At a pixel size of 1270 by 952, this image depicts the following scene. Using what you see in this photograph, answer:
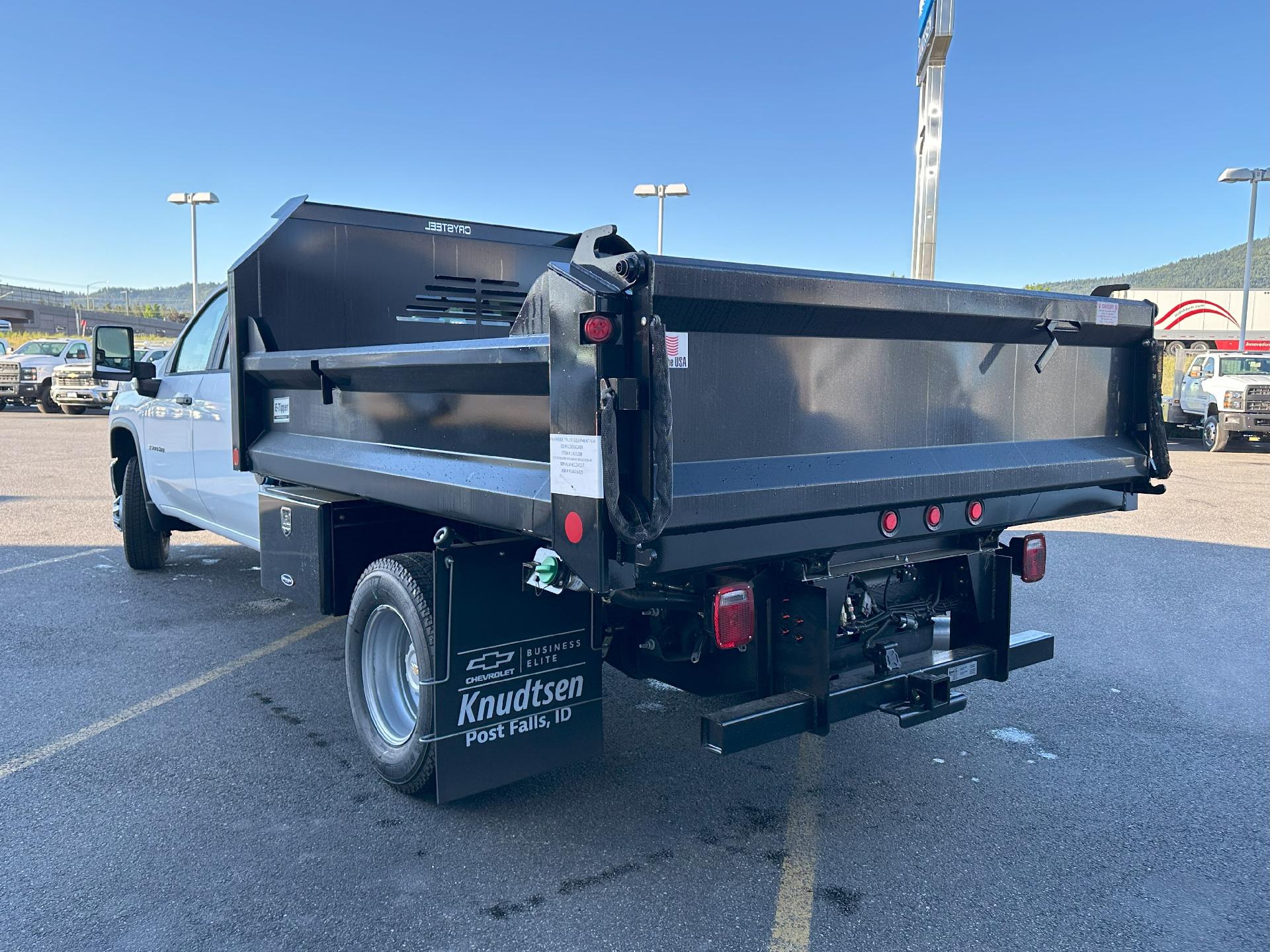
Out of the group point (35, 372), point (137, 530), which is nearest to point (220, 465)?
point (137, 530)

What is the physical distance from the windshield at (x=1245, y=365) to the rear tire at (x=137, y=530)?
20.1 m

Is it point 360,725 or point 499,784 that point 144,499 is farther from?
point 499,784

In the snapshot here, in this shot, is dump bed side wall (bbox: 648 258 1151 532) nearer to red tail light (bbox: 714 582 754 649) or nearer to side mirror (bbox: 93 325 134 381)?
red tail light (bbox: 714 582 754 649)

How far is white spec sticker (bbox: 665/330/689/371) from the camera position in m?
2.81

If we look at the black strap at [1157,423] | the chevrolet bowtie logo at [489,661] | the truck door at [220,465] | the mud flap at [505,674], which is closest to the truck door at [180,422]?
the truck door at [220,465]

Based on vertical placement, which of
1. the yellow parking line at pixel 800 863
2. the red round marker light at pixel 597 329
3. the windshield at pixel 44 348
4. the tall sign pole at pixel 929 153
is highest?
the tall sign pole at pixel 929 153

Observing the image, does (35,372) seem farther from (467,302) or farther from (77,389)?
(467,302)

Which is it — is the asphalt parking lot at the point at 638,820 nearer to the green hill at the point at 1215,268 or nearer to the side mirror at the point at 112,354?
the side mirror at the point at 112,354

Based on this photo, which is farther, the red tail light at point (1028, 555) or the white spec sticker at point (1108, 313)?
the red tail light at point (1028, 555)

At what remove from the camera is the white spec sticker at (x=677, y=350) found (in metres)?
2.81

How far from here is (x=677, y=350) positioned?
283 centimetres

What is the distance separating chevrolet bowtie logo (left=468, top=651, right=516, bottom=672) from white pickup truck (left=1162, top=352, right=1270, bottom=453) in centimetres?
1941

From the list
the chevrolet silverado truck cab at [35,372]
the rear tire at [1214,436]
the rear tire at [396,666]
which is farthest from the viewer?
the chevrolet silverado truck cab at [35,372]

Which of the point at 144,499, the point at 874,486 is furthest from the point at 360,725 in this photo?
the point at 144,499
